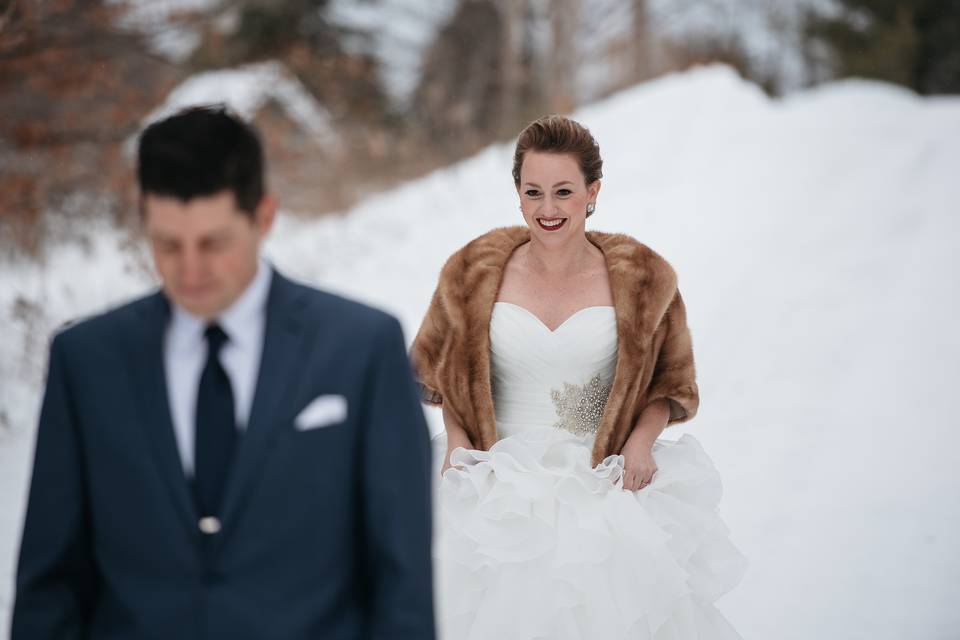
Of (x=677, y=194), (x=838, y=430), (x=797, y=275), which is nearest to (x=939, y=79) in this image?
(x=677, y=194)

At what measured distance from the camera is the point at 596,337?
3312mm

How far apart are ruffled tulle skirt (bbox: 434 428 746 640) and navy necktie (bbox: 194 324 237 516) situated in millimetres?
1626

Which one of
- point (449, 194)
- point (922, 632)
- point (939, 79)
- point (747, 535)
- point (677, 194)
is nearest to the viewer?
point (922, 632)

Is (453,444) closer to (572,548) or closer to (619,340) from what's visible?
(572,548)

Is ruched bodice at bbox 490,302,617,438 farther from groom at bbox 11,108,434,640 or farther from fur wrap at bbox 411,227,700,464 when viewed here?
groom at bbox 11,108,434,640

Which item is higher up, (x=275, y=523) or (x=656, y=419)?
(x=275, y=523)

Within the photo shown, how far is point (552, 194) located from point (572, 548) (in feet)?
3.92

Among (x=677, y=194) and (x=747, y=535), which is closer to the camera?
(x=747, y=535)

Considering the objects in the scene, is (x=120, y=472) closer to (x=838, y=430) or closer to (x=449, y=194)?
(x=838, y=430)

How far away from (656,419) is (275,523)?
1.92m

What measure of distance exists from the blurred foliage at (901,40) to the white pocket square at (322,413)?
2802 cm

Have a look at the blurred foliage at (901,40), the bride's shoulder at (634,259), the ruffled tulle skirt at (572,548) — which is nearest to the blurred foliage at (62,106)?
the bride's shoulder at (634,259)

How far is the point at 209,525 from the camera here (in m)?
1.62

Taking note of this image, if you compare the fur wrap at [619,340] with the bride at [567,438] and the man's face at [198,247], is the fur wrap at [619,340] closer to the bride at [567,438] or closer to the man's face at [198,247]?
the bride at [567,438]
